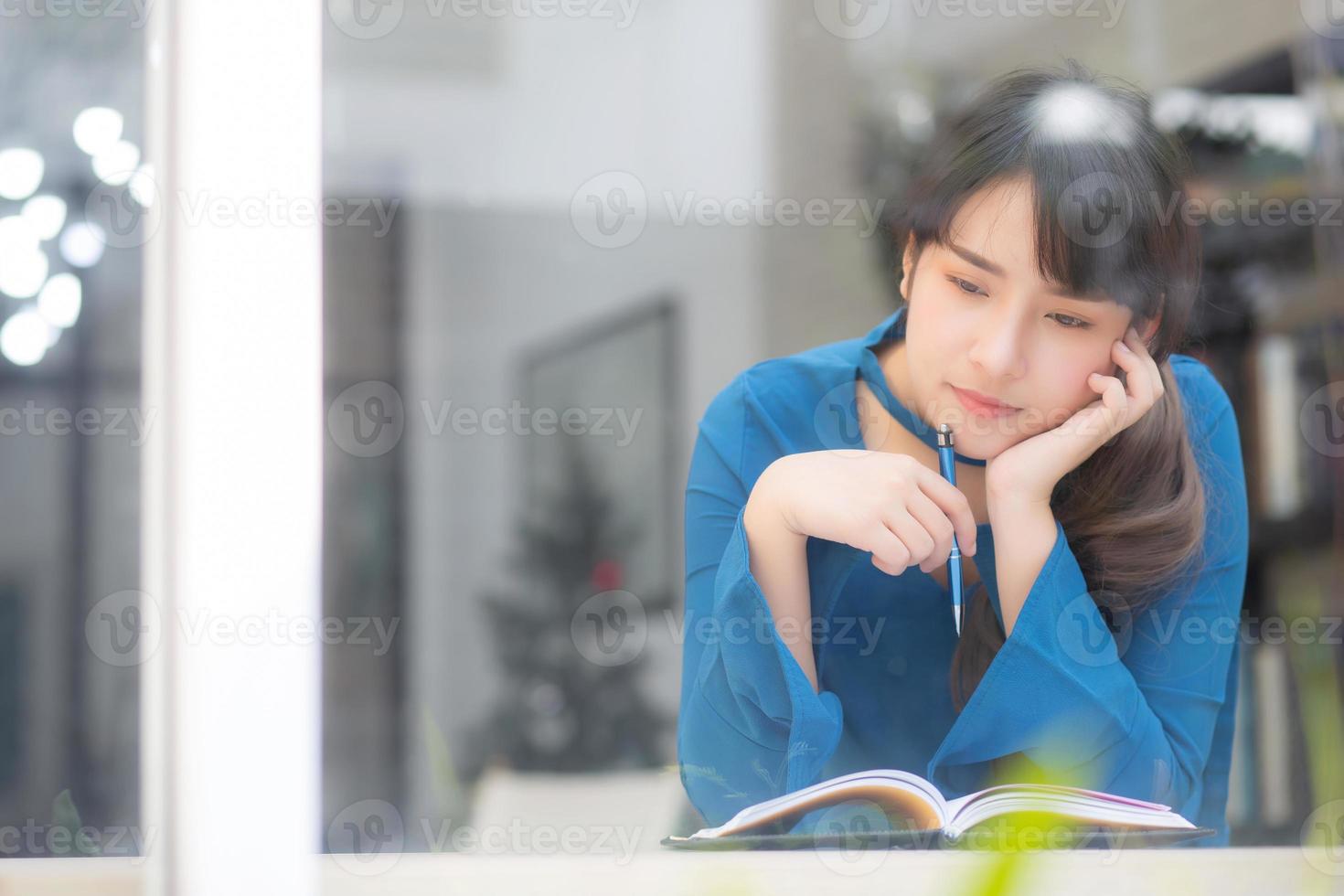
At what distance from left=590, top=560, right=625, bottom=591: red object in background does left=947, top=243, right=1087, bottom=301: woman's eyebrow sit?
2352 millimetres

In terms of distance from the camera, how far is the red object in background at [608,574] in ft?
10.2

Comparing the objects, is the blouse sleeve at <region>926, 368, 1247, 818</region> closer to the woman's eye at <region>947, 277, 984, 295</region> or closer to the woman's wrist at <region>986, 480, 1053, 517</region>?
the woman's wrist at <region>986, 480, 1053, 517</region>

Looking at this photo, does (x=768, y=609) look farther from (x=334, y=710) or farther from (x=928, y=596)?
(x=334, y=710)

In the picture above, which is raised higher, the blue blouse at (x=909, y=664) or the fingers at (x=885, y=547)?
the fingers at (x=885, y=547)

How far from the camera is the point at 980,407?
0.82m

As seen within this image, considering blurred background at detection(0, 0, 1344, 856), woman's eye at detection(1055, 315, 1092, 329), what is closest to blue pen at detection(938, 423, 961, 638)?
woman's eye at detection(1055, 315, 1092, 329)

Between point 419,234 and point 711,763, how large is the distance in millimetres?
2802

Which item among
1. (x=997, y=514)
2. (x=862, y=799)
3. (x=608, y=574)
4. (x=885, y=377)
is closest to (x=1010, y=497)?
(x=997, y=514)

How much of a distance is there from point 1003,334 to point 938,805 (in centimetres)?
32

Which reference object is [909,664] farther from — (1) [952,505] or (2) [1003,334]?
(2) [1003,334]

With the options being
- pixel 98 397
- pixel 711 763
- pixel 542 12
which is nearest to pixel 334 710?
pixel 98 397

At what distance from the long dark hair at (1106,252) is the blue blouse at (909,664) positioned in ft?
0.06

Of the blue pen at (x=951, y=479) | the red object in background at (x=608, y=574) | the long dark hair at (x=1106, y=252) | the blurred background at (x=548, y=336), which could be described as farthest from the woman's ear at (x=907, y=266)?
the red object in background at (x=608, y=574)

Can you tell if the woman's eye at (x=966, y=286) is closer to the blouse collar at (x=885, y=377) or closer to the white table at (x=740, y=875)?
the blouse collar at (x=885, y=377)
